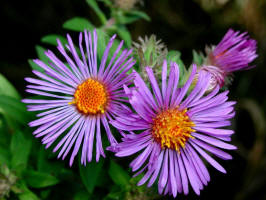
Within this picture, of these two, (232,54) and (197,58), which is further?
(197,58)

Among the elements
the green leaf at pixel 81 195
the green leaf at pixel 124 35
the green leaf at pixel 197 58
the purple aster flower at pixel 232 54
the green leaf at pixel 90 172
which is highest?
the green leaf at pixel 124 35

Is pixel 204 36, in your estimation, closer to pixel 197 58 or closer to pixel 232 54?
pixel 197 58

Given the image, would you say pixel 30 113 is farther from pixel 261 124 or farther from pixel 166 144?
pixel 261 124

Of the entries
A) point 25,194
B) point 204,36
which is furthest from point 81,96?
point 204,36

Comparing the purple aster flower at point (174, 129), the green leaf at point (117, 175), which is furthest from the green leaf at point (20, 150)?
the purple aster flower at point (174, 129)

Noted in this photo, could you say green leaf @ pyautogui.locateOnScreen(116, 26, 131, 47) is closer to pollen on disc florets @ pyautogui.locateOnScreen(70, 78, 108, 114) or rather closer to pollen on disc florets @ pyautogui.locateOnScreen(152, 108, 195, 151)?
pollen on disc florets @ pyautogui.locateOnScreen(70, 78, 108, 114)

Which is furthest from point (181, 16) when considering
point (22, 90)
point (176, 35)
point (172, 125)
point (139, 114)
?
point (139, 114)

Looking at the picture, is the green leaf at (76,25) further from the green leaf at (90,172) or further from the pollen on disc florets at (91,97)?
the green leaf at (90,172)
